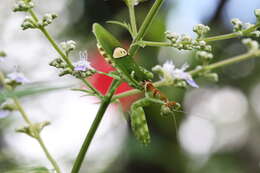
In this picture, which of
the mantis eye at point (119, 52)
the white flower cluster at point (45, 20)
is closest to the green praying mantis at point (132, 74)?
the mantis eye at point (119, 52)

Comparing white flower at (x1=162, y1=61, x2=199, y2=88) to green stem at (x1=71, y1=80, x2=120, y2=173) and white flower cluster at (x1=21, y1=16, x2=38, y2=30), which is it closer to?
green stem at (x1=71, y1=80, x2=120, y2=173)

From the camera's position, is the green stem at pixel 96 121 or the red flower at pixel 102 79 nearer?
the green stem at pixel 96 121

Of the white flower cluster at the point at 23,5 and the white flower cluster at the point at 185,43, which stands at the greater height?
the white flower cluster at the point at 23,5

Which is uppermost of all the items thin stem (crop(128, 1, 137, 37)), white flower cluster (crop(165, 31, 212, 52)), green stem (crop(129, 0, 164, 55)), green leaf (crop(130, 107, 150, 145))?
thin stem (crop(128, 1, 137, 37))

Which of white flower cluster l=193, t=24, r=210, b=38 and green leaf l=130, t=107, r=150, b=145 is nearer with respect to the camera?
green leaf l=130, t=107, r=150, b=145

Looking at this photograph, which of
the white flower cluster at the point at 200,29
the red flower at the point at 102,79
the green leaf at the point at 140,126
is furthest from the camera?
the red flower at the point at 102,79

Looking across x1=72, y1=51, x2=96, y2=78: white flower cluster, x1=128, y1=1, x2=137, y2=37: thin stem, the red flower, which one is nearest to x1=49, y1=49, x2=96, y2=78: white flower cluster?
x1=72, y1=51, x2=96, y2=78: white flower cluster

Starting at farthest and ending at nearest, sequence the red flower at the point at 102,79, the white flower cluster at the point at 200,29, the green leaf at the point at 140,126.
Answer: the red flower at the point at 102,79 < the white flower cluster at the point at 200,29 < the green leaf at the point at 140,126

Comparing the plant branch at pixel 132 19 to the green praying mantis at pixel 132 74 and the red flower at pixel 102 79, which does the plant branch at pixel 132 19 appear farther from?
the red flower at pixel 102 79
